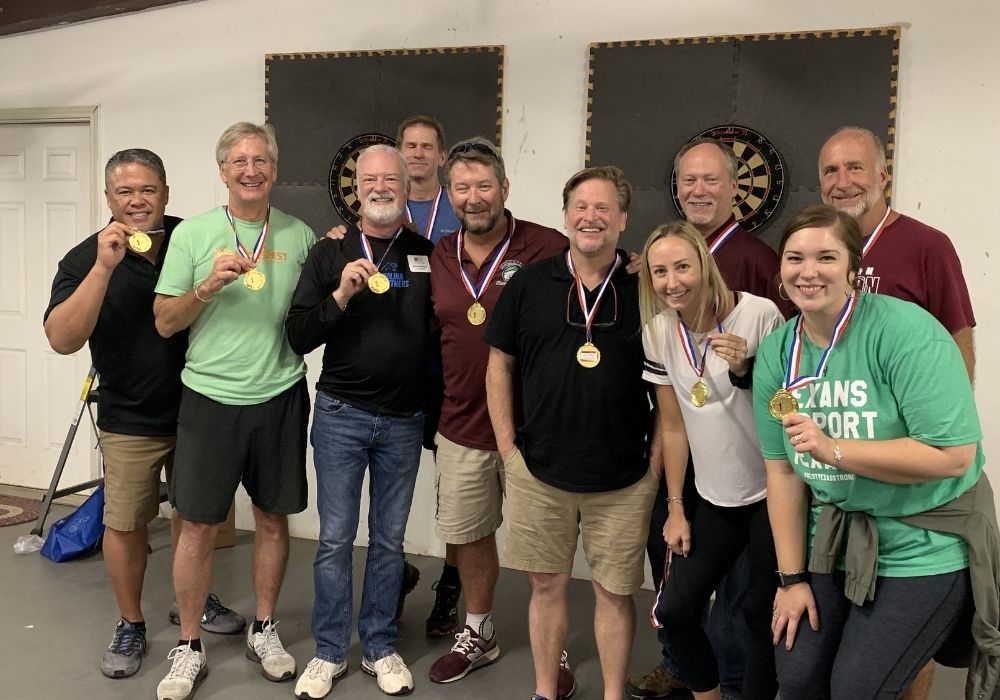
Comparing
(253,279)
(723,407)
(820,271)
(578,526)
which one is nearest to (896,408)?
(820,271)

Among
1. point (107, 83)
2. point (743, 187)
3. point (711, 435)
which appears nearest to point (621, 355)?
point (711, 435)

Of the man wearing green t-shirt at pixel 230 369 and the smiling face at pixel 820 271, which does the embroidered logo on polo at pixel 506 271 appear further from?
the smiling face at pixel 820 271

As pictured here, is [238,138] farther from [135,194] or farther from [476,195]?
[476,195]

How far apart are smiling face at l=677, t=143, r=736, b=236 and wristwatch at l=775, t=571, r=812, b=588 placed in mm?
1142

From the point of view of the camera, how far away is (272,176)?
307 centimetres

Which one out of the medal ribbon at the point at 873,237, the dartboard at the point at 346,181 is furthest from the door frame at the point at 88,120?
the medal ribbon at the point at 873,237

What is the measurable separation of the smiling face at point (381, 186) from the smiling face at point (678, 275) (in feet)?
3.27

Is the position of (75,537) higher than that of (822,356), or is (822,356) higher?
(822,356)

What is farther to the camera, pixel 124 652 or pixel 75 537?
pixel 75 537

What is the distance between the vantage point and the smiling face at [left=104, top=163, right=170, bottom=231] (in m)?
3.03

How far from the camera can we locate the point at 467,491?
122 inches

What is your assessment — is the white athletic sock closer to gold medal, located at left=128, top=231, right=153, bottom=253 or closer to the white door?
gold medal, located at left=128, top=231, right=153, bottom=253

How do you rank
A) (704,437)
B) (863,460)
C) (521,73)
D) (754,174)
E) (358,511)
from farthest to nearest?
1. (521,73)
2. (754,174)
3. (358,511)
4. (704,437)
5. (863,460)

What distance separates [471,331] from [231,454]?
3.26ft
